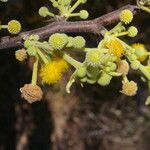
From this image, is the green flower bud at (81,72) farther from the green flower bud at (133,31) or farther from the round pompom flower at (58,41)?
the green flower bud at (133,31)

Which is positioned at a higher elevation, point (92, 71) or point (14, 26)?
point (14, 26)

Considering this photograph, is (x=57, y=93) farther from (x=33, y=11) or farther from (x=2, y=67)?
(x=33, y=11)

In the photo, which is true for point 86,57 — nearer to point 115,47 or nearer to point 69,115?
point 115,47

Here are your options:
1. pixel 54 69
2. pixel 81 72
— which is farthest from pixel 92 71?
pixel 54 69

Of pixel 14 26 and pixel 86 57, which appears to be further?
pixel 14 26

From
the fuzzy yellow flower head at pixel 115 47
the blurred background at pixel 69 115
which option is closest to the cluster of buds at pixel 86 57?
the fuzzy yellow flower head at pixel 115 47

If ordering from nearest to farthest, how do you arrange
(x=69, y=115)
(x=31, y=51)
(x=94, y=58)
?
(x=94, y=58)
(x=31, y=51)
(x=69, y=115)
